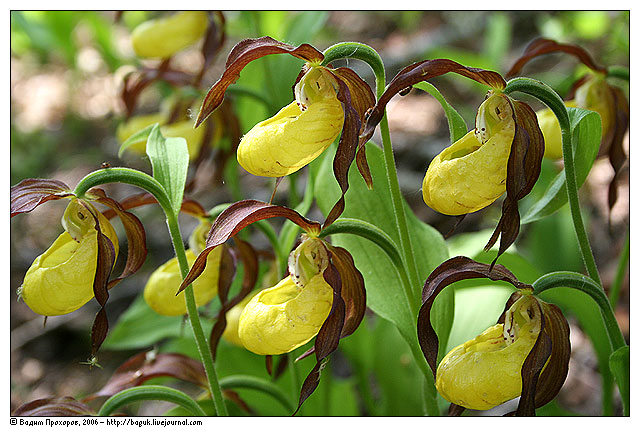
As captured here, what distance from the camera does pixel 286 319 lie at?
874mm

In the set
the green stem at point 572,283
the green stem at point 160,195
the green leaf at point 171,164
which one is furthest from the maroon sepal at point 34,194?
the green stem at point 572,283

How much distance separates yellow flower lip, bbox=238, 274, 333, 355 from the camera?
873 mm

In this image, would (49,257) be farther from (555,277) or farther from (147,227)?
(147,227)

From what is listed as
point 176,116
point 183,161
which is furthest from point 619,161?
point 176,116

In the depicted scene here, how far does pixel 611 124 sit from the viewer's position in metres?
1.27

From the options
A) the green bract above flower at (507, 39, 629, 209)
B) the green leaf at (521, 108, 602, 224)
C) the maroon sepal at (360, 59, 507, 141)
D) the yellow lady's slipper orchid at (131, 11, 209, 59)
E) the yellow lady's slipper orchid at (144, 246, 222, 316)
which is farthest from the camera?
the yellow lady's slipper orchid at (131, 11, 209, 59)

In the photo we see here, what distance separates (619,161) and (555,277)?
495mm

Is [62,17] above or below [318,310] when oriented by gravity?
above

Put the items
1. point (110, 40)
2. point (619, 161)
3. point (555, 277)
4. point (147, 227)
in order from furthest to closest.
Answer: point (110, 40) < point (147, 227) < point (619, 161) < point (555, 277)

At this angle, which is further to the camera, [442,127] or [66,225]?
[442,127]

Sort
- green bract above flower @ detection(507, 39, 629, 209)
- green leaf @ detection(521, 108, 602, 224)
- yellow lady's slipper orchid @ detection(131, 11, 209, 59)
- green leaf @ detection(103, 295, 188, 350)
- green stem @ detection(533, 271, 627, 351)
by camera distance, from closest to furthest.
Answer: green stem @ detection(533, 271, 627, 351) < green leaf @ detection(521, 108, 602, 224) < green bract above flower @ detection(507, 39, 629, 209) < green leaf @ detection(103, 295, 188, 350) < yellow lady's slipper orchid @ detection(131, 11, 209, 59)

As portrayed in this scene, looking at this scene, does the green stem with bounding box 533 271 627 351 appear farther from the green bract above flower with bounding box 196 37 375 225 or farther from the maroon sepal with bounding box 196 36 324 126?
the maroon sepal with bounding box 196 36 324 126

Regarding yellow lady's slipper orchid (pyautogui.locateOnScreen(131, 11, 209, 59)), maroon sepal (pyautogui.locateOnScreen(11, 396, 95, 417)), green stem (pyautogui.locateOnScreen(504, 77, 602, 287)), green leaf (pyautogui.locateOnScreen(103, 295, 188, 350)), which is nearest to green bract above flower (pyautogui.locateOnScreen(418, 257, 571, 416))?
green stem (pyautogui.locateOnScreen(504, 77, 602, 287))

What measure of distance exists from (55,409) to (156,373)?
0.60 ft
